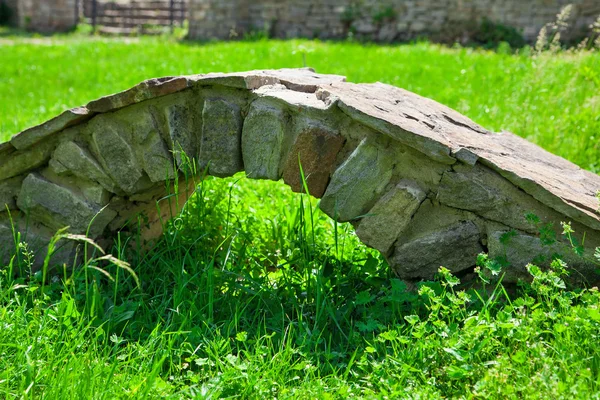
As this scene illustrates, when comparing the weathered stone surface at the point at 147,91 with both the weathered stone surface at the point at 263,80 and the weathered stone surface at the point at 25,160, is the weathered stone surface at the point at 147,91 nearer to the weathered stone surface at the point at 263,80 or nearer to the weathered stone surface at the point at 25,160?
the weathered stone surface at the point at 263,80

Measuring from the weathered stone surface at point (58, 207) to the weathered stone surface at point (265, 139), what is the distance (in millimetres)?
877

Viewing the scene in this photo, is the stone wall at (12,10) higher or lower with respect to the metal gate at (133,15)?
lower

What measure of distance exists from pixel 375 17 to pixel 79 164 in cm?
1177

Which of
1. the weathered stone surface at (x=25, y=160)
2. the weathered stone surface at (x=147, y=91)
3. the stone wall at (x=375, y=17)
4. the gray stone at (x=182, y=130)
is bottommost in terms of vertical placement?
the stone wall at (x=375, y=17)

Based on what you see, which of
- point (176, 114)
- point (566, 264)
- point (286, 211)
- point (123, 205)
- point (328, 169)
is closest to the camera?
point (566, 264)

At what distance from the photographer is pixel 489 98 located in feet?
22.3

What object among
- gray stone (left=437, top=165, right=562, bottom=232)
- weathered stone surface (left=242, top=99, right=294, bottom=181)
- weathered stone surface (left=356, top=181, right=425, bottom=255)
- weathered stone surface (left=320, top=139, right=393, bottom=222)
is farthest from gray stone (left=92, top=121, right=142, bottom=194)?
gray stone (left=437, top=165, right=562, bottom=232)

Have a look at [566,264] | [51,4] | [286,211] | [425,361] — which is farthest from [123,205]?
[51,4]

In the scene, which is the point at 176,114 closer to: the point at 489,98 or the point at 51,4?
the point at 489,98

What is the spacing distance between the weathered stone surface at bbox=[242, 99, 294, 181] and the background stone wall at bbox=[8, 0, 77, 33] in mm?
16263

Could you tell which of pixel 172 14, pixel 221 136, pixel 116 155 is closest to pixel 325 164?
pixel 221 136

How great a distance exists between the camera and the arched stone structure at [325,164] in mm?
2973

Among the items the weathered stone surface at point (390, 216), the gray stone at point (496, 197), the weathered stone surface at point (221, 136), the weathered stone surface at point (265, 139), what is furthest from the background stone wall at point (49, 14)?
the gray stone at point (496, 197)

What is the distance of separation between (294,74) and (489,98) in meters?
3.54
